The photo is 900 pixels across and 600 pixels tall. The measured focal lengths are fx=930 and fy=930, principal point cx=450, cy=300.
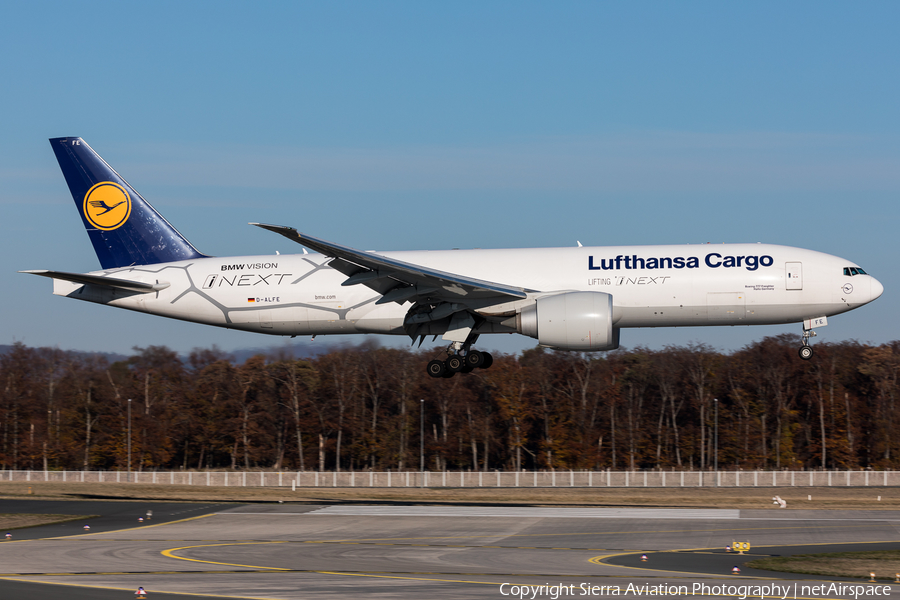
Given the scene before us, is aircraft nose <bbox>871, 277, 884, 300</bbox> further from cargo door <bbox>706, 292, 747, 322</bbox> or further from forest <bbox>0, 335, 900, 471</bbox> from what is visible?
forest <bbox>0, 335, 900, 471</bbox>

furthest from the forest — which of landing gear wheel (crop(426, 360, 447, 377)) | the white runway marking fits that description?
landing gear wheel (crop(426, 360, 447, 377))

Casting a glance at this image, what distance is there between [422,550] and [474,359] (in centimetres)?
982

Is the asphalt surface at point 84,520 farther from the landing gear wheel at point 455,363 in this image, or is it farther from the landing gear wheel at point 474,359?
the landing gear wheel at point 474,359

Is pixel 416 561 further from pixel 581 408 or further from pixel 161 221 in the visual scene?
pixel 581 408

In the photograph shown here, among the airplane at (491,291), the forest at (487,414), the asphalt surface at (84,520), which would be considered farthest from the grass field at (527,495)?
the forest at (487,414)

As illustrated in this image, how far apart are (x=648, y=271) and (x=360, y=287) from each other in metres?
10.5

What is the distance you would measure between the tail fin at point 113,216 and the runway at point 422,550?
1086 centimetres

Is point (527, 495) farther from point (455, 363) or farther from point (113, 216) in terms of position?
point (113, 216)

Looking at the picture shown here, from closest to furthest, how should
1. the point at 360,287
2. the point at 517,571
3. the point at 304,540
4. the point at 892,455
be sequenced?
1. the point at 517,571
2. the point at 304,540
3. the point at 360,287
4. the point at 892,455

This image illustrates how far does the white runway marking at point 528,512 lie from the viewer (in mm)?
36344

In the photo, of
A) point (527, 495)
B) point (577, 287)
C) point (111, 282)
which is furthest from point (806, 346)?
point (111, 282)

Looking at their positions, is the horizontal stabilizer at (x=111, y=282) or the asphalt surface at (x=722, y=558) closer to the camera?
the asphalt surface at (x=722, y=558)

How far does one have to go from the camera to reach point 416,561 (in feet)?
80.6

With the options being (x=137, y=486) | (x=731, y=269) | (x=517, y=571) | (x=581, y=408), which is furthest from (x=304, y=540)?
(x=581, y=408)
